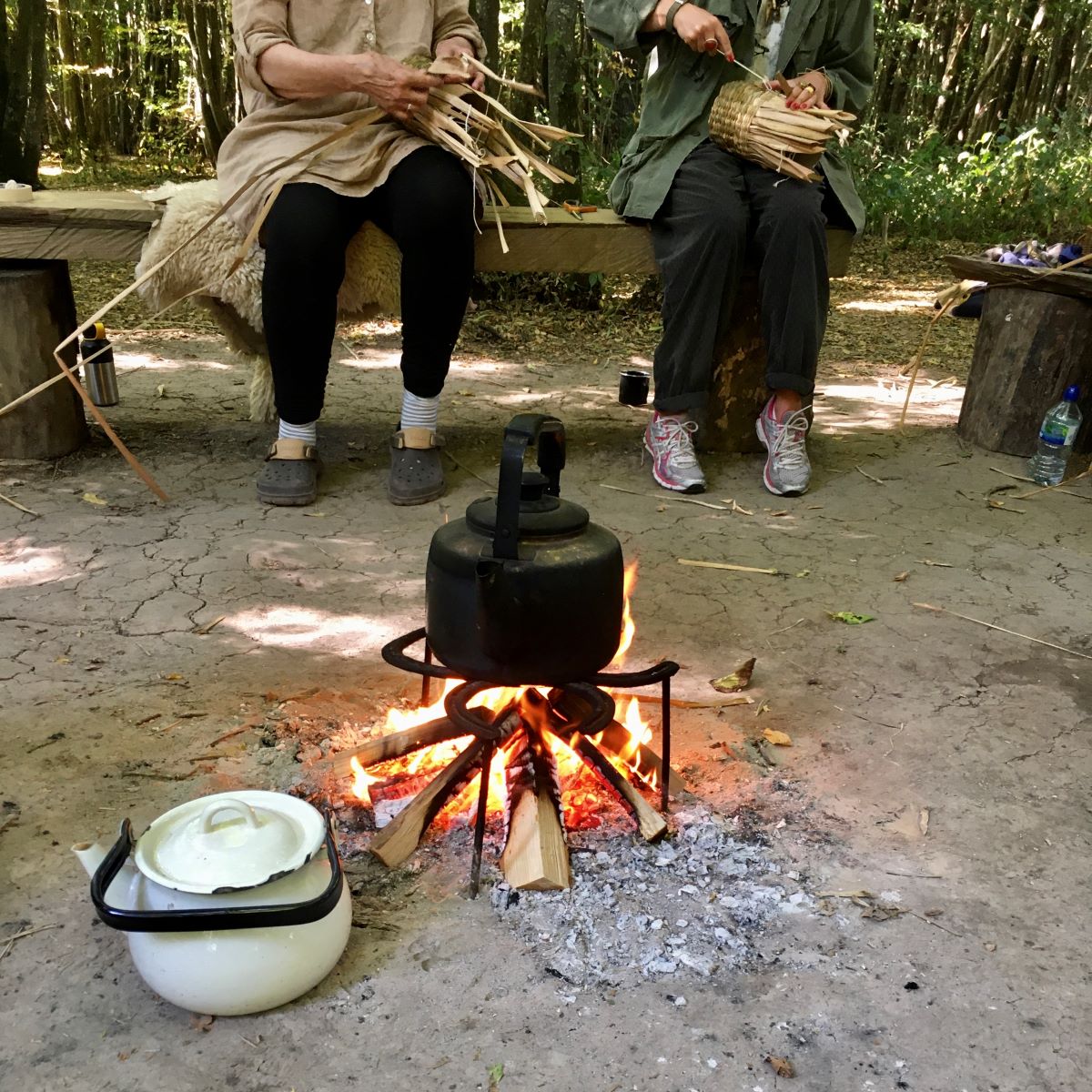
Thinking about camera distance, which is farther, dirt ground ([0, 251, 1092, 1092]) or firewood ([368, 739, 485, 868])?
firewood ([368, 739, 485, 868])

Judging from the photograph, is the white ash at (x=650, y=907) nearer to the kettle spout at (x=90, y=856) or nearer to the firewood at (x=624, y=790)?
the firewood at (x=624, y=790)

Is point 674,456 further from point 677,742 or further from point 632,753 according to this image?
point 632,753

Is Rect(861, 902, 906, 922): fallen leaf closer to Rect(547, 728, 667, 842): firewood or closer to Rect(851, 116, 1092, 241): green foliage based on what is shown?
Rect(547, 728, 667, 842): firewood

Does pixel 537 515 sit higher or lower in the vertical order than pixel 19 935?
Result: higher

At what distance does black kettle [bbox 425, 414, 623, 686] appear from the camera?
165 cm

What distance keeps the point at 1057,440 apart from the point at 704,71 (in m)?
1.85

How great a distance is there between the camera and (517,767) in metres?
1.99

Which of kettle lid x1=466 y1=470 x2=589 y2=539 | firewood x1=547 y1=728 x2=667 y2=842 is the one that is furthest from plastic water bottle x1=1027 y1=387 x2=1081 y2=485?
kettle lid x1=466 y1=470 x2=589 y2=539

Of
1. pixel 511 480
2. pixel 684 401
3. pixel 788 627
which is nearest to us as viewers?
pixel 511 480

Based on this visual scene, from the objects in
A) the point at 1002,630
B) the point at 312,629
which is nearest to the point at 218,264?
the point at 312,629

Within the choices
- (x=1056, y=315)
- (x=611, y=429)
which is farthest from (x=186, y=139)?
(x=1056, y=315)

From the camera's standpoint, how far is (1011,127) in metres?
12.1

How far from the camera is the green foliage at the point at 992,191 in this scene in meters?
8.68

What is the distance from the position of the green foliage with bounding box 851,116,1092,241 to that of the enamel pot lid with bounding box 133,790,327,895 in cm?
855
